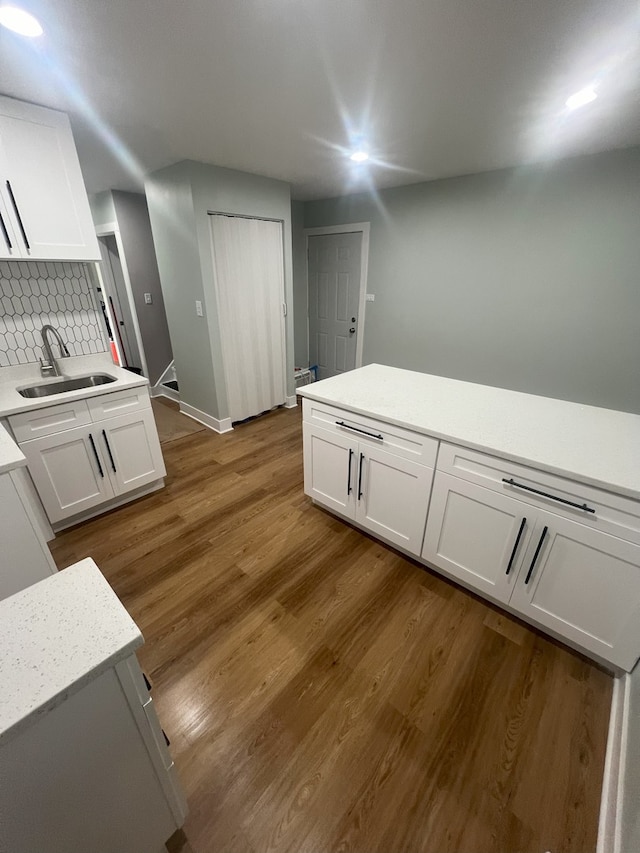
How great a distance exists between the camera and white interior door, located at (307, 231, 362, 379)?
13.7ft

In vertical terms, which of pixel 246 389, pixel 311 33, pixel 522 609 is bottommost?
pixel 522 609

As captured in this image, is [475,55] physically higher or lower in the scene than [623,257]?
higher

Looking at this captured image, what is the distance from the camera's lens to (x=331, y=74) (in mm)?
1568

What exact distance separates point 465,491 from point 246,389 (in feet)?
8.73

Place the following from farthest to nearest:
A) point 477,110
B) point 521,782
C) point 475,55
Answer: point 477,110 < point 475,55 < point 521,782

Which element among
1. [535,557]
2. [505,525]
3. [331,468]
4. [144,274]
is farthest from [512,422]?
[144,274]

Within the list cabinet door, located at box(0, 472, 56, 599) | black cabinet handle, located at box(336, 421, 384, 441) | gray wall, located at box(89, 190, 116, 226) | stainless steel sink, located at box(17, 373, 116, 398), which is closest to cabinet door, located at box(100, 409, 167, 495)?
stainless steel sink, located at box(17, 373, 116, 398)

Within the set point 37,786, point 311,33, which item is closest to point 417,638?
point 37,786

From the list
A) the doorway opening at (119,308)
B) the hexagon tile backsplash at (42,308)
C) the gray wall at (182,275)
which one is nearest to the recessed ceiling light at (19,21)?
the hexagon tile backsplash at (42,308)

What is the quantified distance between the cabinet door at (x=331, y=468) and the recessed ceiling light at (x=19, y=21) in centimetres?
Result: 200

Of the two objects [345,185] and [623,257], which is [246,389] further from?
→ [623,257]

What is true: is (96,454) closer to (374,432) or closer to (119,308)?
(374,432)

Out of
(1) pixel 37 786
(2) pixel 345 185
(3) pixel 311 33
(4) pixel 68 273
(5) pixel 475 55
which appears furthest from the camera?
(2) pixel 345 185

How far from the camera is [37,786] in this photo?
0.62 metres
